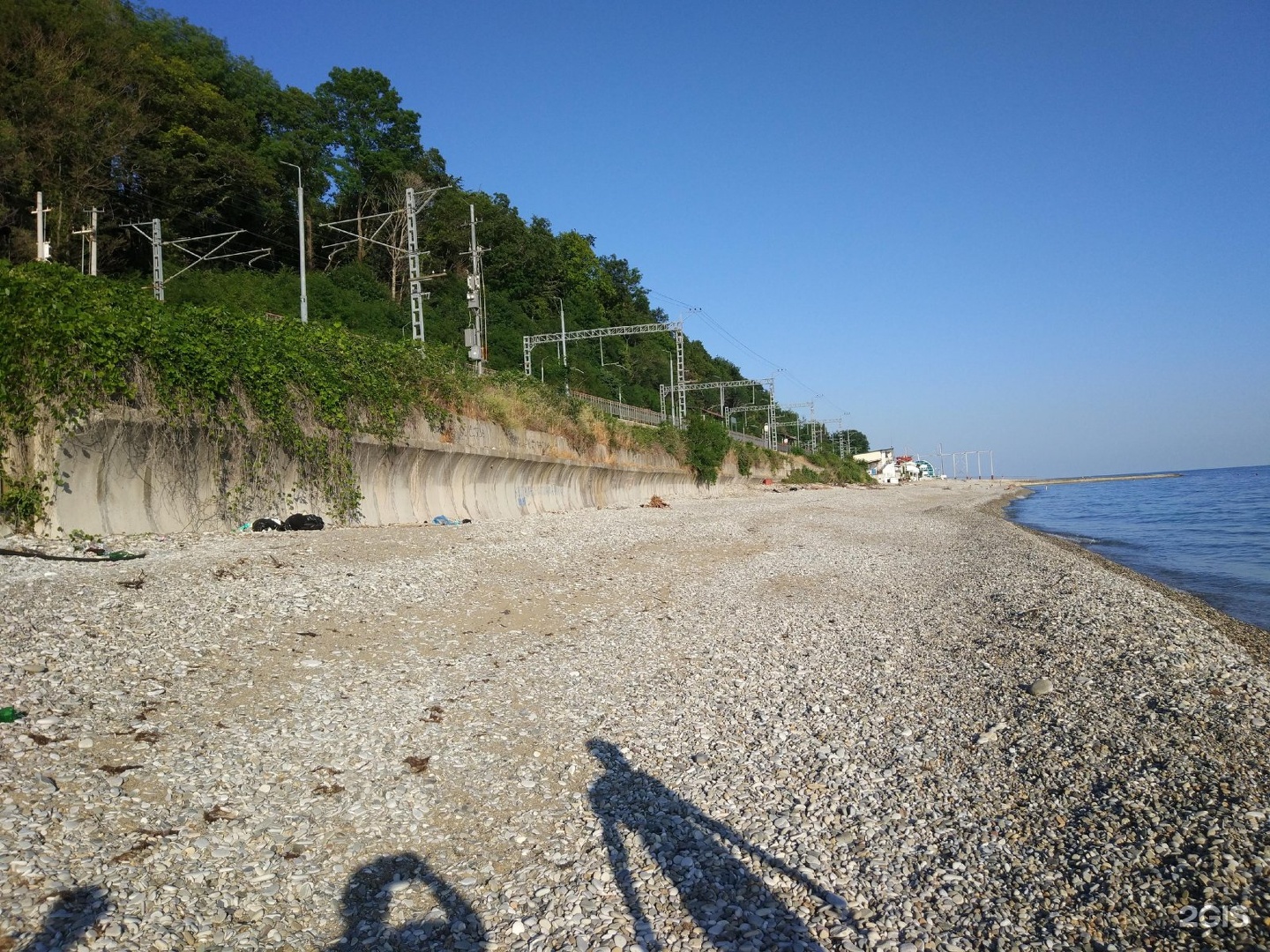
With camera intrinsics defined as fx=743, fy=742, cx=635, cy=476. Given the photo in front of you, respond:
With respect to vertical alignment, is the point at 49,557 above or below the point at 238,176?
below

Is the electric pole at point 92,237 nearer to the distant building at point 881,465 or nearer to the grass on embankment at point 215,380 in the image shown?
the grass on embankment at point 215,380

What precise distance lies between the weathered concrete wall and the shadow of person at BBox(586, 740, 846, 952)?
9.76m

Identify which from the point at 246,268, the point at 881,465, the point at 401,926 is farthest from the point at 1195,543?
the point at 881,465

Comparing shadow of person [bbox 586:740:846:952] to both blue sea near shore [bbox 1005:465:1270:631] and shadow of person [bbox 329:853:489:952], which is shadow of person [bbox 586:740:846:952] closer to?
shadow of person [bbox 329:853:489:952]

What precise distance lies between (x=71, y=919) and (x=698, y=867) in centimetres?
306

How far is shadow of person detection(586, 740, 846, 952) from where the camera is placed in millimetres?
3740

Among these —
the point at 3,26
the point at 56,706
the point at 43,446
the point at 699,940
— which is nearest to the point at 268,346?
the point at 43,446

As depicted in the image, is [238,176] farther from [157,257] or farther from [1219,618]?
[1219,618]

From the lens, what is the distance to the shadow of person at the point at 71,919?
3139 millimetres

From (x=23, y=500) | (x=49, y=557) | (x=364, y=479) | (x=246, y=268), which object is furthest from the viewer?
(x=246, y=268)

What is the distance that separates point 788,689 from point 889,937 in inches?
146

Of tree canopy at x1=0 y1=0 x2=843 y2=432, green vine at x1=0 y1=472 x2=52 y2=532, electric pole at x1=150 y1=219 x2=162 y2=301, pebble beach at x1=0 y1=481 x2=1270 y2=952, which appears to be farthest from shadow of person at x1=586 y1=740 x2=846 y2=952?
electric pole at x1=150 y1=219 x2=162 y2=301

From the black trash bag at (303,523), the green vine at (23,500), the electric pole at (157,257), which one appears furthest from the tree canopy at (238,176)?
the green vine at (23,500)

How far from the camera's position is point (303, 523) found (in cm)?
1417
